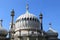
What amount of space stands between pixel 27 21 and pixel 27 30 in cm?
301

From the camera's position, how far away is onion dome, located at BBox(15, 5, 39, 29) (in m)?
57.8

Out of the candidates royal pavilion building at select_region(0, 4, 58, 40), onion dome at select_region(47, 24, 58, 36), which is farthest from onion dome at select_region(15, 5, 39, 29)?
onion dome at select_region(47, 24, 58, 36)

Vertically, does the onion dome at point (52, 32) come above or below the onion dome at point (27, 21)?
below

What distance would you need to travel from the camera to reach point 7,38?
55844 mm

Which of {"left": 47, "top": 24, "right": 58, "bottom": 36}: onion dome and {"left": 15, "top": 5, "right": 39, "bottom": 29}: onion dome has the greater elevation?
{"left": 15, "top": 5, "right": 39, "bottom": 29}: onion dome

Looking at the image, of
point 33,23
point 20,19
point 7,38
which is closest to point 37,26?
point 33,23

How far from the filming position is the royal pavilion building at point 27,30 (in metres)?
54.4

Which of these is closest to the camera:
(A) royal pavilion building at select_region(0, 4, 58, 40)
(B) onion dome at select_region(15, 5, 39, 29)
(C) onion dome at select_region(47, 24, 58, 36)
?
(A) royal pavilion building at select_region(0, 4, 58, 40)

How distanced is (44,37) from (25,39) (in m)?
5.13

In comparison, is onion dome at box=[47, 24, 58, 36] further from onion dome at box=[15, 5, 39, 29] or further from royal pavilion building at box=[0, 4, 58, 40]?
onion dome at box=[15, 5, 39, 29]

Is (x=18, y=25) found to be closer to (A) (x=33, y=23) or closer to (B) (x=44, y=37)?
(A) (x=33, y=23)

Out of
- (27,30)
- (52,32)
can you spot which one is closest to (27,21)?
(27,30)

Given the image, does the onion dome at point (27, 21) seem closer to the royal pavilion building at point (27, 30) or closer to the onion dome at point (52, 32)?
the royal pavilion building at point (27, 30)

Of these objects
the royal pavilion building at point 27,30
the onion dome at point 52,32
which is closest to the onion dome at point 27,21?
the royal pavilion building at point 27,30
